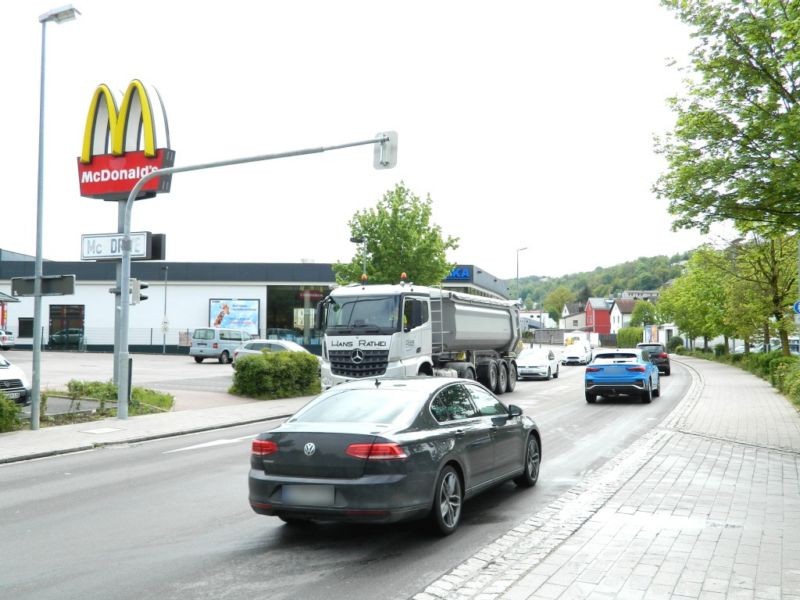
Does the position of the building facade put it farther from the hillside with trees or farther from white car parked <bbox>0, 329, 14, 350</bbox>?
the hillside with trees

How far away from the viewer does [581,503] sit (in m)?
7.88

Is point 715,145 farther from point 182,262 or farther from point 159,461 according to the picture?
point 182,262

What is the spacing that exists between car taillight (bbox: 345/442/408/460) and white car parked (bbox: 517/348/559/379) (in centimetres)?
2884

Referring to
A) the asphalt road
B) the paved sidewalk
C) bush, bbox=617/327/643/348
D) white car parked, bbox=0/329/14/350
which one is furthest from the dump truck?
bush, bbox=617/327/643/348

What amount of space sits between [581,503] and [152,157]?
16626 millimetres

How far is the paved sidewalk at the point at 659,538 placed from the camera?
16.6ft

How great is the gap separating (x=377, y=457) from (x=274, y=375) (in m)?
17.1

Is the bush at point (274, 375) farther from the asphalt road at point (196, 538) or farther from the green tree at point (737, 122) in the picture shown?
the green tree at point (737, 122)

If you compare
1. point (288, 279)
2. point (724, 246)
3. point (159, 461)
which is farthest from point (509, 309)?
point (288, 279)

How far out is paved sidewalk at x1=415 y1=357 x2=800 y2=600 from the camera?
5.07 meters

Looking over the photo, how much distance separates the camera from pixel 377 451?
239 inches

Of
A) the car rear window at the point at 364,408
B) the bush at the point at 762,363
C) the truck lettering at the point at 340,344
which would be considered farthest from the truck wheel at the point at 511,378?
the car rear window at the point at 364,408

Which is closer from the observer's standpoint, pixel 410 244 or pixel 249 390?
pixel 249 390

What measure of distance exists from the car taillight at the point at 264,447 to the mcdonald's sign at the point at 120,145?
15200 mm
